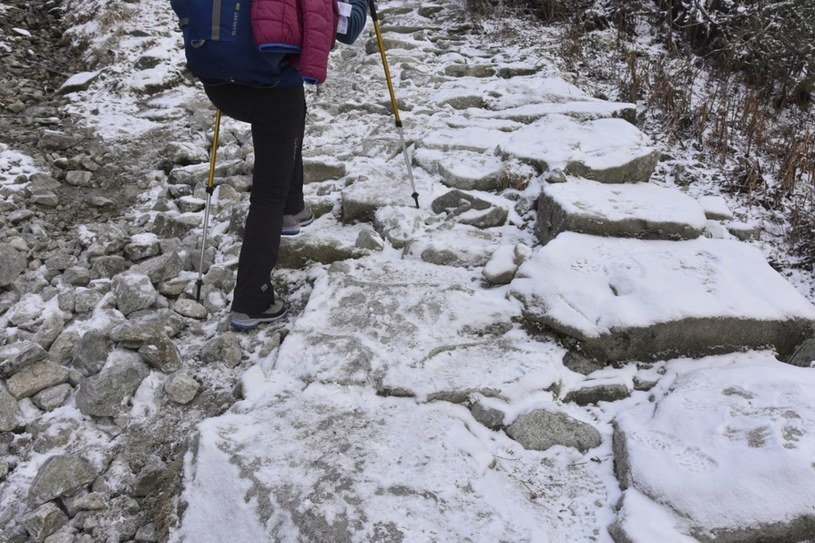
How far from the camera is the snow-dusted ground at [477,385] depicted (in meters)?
1.96

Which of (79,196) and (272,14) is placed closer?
(272,14)

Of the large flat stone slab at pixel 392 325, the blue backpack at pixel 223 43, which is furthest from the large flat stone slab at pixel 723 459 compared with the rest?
the blue backpack at pixel 223 43

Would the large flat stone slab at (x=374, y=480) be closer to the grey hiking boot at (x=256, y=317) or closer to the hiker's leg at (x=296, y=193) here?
the grey hiking boot at (x=256, y=317)

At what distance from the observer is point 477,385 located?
2.55 meters

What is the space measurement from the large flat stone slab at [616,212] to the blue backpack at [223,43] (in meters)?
1.95

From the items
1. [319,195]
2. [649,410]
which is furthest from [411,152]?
[649,410]

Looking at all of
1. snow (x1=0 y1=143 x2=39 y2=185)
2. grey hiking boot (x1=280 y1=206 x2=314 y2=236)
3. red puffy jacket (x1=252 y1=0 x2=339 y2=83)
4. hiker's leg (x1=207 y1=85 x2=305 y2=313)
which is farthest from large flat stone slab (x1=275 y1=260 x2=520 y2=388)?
snow (x1=0 y1=143 x2=39 y2=185)

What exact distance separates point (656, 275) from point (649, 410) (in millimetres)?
875

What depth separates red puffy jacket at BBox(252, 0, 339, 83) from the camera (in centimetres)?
245

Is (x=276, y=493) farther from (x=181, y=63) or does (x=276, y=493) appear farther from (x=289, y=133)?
(x=181, y=63)

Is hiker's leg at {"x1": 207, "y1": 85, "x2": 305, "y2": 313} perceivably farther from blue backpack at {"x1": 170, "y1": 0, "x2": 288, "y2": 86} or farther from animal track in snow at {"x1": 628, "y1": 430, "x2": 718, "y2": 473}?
animal track in snow at {"x1": 628, "y1": 430, "x2": 718, "y2": 473}

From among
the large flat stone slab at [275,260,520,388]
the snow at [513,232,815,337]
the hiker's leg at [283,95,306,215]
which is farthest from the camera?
the hiker's leg at [283,95,306,215]

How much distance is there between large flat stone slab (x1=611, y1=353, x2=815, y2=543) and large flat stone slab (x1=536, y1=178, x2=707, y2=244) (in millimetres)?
1141

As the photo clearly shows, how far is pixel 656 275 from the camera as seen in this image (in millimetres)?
2979
